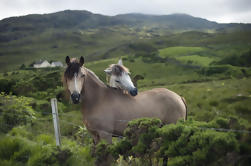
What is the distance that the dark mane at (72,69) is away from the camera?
3.92 meters

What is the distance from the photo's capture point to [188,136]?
2.44 m

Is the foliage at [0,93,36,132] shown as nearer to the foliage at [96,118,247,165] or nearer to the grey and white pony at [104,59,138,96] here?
the grey and white pony at [104,59,138,96]

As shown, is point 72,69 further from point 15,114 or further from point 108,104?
point 15,114

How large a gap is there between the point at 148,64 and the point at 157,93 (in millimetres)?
56434

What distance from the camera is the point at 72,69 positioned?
3936mm

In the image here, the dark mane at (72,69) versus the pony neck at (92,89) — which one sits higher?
the dark mane at (72,69)

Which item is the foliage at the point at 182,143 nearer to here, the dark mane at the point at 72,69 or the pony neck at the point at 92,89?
the pony neck at the point at 92,89

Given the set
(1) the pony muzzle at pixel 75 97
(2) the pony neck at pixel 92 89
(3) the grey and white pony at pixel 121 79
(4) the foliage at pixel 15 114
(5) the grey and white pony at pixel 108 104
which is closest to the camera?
(1) the pony muzzle at pixel 75 97

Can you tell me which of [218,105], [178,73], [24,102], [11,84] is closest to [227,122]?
[24,102]

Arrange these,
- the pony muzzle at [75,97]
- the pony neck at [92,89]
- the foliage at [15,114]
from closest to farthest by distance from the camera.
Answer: the pony muzzle at [75,97] < the pony neck at [92,89] < the foliage at [15,114]

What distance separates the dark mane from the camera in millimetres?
3924

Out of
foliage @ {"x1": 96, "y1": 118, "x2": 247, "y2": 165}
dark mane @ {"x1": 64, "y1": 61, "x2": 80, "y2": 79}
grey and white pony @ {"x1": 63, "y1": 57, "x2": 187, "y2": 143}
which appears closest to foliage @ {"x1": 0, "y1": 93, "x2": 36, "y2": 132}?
grey and white pony @ {"x1": 63, "y1": 57, "x2": 187, "y2": 143}

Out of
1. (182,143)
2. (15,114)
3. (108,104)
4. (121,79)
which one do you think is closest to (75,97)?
(108,104)

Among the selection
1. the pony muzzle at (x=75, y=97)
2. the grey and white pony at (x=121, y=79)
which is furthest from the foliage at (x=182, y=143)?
the grey and white pony at (x=121, y=79)
